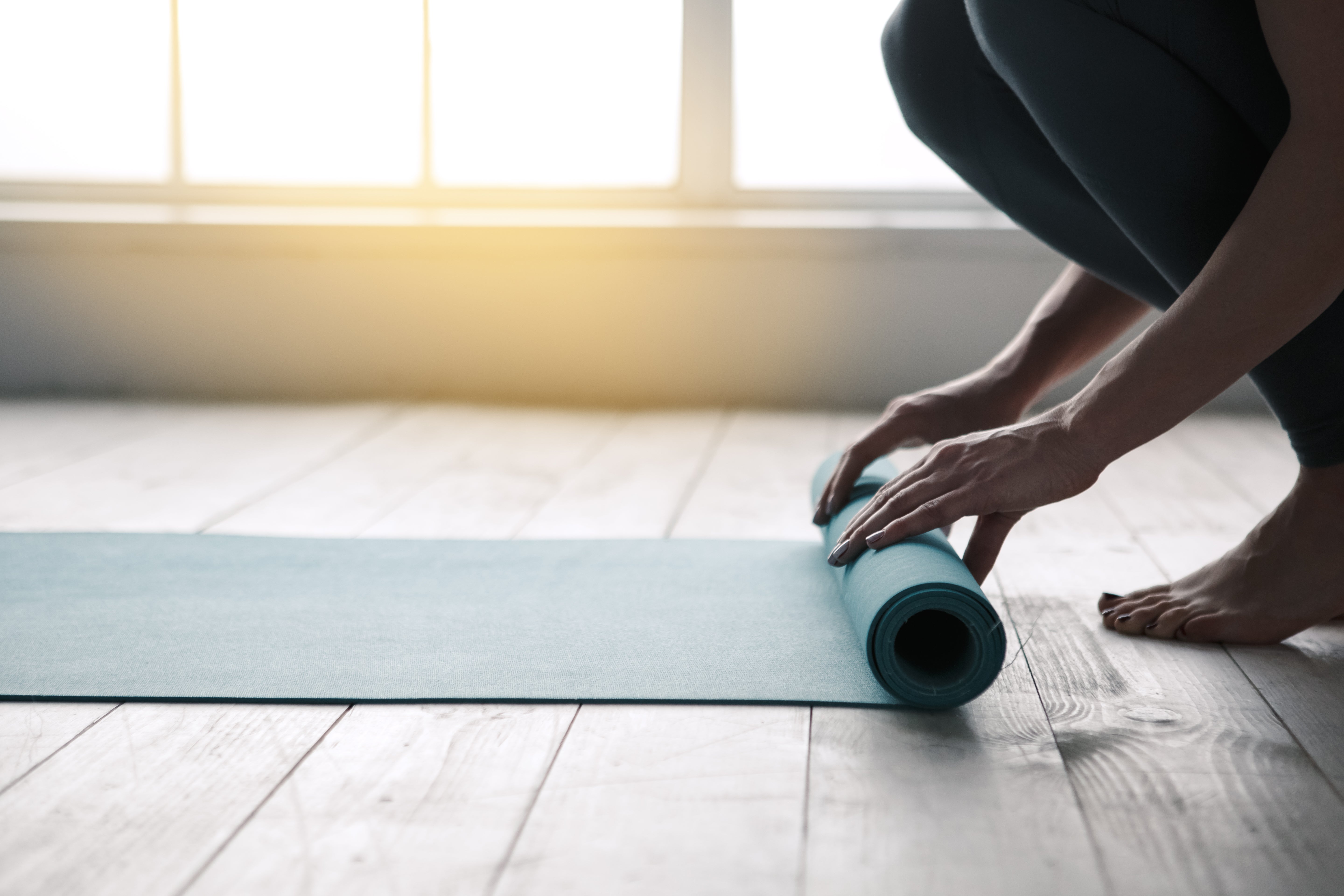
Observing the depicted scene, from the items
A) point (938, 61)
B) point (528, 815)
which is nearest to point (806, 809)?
point (528, 815)

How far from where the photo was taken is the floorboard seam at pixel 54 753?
82cm

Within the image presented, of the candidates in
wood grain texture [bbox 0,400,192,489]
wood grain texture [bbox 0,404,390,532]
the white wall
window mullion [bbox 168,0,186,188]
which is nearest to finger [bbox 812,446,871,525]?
wood grain texture [bbox 0,404,390,532]

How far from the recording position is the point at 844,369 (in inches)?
109

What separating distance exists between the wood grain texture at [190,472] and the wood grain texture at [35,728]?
0.62 metres

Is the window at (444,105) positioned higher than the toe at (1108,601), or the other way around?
the window at (444,105)

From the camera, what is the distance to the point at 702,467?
2.04 m

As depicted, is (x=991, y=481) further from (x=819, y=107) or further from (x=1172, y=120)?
(x=819, y=107)

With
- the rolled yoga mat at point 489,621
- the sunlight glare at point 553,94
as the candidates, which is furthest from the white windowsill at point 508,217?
the rolled yoga mat at point 489,621

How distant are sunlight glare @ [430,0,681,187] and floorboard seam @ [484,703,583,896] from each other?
2.35 m

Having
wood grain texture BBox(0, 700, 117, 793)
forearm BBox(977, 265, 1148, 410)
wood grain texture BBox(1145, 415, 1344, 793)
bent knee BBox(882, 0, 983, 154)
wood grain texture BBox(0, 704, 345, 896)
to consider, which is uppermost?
bent knee BBox(882, 0, 983, 154)

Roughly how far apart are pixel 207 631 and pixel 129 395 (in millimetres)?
1862

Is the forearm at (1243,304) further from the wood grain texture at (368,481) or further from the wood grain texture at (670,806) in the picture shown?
the wood grain texture at (368,481)

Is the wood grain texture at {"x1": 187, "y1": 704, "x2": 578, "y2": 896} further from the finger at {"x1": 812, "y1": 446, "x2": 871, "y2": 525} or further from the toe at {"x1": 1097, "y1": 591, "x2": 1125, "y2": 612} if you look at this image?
the toe at {"x1": 1097, "y1": 591, "x2": 1125, "y2": 612}

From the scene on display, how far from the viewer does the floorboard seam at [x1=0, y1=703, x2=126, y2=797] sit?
0.82m
